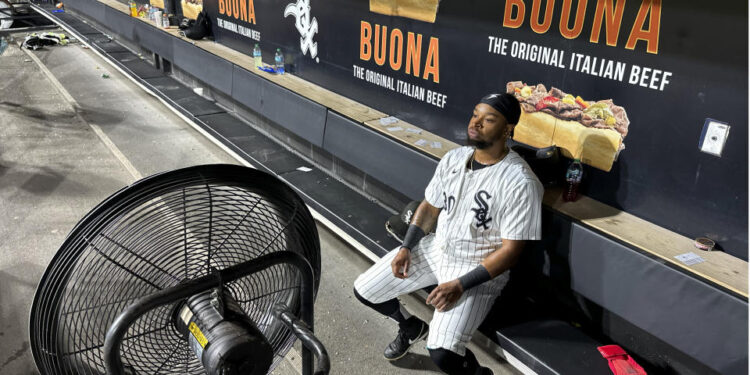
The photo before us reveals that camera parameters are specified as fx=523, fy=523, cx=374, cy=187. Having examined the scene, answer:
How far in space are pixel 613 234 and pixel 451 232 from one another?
75 cm

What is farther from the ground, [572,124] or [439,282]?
[572,124]

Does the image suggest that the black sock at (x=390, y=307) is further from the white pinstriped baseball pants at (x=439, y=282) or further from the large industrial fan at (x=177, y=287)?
the large industrial fan at (x=177, y=287)

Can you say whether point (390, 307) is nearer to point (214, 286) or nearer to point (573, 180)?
point (573, 180)

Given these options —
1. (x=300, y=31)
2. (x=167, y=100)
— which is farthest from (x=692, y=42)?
(x=167, y=100)

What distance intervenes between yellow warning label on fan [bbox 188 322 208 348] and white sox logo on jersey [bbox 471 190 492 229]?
1554mm

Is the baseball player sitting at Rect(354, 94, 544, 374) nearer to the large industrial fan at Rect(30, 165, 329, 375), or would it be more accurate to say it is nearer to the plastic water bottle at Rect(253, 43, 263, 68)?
the large industrial fan at Rect(30, 165, 329, 375)

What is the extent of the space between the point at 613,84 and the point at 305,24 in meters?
3.14

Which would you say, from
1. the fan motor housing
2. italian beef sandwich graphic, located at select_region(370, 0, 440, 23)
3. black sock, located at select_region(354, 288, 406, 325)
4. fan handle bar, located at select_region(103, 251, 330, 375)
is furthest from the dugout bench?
the fan motor housing

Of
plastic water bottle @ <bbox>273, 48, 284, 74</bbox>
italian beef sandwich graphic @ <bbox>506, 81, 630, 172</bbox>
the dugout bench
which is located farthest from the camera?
plastic water bottle @ <bbox>273, 48, 284, 74</bbox>

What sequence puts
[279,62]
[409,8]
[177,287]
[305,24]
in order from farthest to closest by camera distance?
[279,62]
[305,24]
[409,8]
[177,287]

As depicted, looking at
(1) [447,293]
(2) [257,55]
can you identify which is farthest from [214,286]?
(2) [257,55]

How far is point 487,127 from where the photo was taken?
2.50 metres

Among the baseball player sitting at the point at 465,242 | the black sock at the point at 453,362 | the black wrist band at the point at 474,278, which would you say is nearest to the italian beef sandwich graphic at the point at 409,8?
the baseball player sitting at the point at 465,242

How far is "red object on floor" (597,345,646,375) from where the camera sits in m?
2.29
